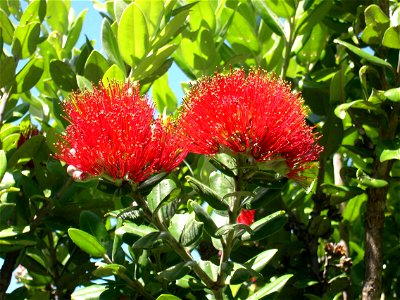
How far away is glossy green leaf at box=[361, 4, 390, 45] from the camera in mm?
1814

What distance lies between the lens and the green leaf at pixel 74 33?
7.36 ft

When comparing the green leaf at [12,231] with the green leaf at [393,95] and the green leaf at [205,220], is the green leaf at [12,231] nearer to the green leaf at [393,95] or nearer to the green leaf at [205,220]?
the green leaf at [205,220]

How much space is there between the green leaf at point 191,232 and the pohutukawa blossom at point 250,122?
15 cm

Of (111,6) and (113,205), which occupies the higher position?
(111,6)

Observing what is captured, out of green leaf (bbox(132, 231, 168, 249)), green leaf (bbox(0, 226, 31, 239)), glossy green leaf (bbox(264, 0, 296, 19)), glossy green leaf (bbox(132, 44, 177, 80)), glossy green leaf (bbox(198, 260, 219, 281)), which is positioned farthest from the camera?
glossy green leaf (bbox(264, 0, 296, 19))

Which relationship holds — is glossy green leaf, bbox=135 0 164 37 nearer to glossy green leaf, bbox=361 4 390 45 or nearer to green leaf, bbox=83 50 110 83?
green leaf, bbox=83 50 110 83

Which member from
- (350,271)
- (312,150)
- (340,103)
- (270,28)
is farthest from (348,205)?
(312,150)

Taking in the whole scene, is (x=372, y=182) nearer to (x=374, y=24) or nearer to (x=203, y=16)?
(x=374, y=24)

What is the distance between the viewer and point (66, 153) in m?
1.48

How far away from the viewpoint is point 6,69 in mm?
1867

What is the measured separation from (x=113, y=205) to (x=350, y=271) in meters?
0.66

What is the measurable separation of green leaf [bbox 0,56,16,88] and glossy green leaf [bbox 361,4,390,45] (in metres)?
0.91

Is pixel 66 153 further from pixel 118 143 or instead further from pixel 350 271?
pixel 350 271

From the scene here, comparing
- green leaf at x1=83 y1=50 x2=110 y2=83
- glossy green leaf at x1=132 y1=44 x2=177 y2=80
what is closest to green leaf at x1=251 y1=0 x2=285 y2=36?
glossy green leaf at x1=132 y1=44 x2=177 y2=80
